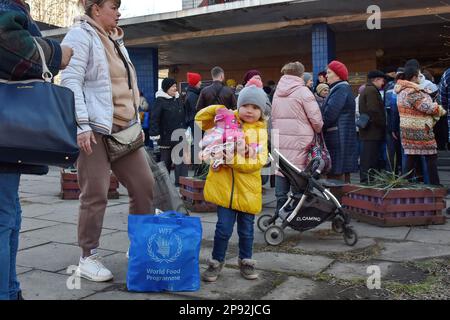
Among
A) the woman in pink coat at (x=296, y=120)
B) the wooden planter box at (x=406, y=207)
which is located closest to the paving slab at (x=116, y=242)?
the woman in pink coat at (x=296, y=120)

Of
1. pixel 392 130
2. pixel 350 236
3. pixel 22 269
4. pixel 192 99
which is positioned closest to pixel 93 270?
pixel 22 269

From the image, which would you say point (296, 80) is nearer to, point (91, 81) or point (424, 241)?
point (424, 241)

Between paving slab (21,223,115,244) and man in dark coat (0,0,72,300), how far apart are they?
227 centimetres

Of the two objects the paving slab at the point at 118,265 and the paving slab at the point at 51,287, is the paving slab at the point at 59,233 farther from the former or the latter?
the paving slab at the point at 51,287

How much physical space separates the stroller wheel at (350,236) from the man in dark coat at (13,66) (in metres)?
2.98

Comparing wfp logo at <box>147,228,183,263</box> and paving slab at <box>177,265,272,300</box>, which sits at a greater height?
wfp logo at <box>147,228,183,263</box>

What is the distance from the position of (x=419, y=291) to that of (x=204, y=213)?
11.5ft

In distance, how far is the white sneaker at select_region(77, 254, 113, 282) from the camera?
3672 millimetres

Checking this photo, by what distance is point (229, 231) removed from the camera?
3799 millimetres

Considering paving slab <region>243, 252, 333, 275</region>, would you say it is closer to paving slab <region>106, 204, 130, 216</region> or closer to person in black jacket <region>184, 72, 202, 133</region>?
paving slab <region>106, 204, 130, 216</region>

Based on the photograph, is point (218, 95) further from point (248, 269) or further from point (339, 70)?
point (248, 269)

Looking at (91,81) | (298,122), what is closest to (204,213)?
(298,122)

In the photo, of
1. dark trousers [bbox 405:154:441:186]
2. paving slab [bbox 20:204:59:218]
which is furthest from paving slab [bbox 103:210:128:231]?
dark trousers [bbox 405:154:441:186]

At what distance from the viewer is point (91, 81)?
357 cm
